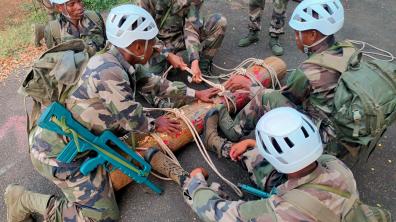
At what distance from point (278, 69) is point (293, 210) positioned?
2.69 metres

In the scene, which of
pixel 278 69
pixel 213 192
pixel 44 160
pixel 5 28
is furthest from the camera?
pixel 5 28

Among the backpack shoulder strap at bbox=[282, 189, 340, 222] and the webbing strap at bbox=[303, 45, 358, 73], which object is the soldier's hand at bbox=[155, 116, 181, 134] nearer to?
the webbing strap at bbox=[303, 45, 358, 73]

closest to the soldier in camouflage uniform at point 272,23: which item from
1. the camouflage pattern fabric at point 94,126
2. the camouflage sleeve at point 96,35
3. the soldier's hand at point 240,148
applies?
the camouflage sleeve at point 96,35

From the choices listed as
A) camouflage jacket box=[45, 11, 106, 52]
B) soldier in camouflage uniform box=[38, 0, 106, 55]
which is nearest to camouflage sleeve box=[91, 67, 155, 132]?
soldier in camouflage uniform box=[38, 0, 106, 55]

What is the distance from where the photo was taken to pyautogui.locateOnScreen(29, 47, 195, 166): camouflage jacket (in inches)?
122

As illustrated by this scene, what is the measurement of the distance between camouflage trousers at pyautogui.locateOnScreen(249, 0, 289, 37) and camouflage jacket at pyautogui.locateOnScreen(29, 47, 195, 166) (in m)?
3.03

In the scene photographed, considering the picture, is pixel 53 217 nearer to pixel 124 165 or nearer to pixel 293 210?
pixel 124 165

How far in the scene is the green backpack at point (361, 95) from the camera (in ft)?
10.4

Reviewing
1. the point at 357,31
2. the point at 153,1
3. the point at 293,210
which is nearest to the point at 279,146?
the point at 293,210

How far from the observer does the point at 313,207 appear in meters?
2.38

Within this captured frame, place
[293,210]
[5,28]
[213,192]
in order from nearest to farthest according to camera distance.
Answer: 1. [293,210]
2. [213,192]
3. [5,28]

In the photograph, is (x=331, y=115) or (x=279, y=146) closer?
(x=279, y=146)

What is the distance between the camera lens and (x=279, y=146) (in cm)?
251

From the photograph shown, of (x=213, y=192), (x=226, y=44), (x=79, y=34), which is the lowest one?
(x=226, y=44)
